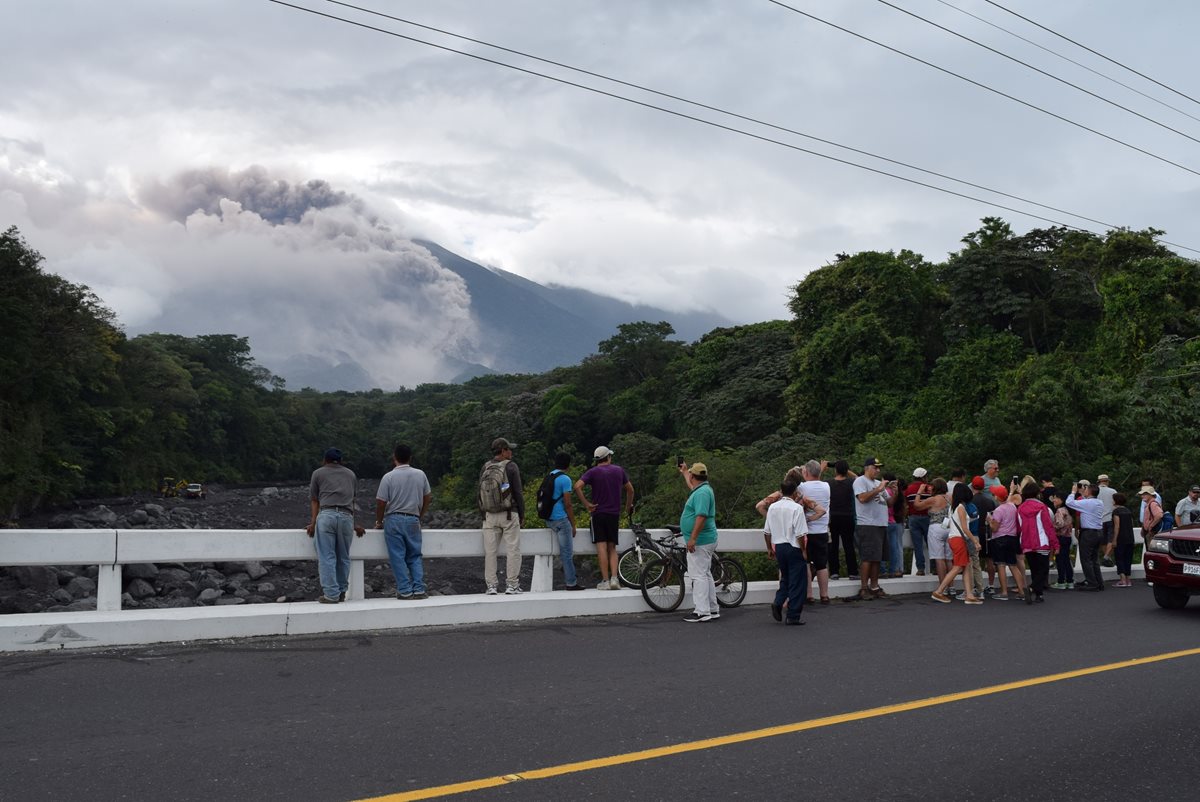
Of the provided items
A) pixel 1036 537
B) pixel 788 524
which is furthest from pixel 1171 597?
pixel 788 524

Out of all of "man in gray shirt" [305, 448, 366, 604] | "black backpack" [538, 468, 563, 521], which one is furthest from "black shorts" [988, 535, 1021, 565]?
"man in gray shirt" [305, 448, 366, 604]

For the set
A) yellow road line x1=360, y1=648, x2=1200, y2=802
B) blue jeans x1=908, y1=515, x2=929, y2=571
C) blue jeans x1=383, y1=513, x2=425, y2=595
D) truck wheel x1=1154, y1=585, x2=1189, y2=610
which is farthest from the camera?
blue jeans x1=908, y1=515, x2=929, y2=571

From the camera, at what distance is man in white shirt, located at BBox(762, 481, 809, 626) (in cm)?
1120

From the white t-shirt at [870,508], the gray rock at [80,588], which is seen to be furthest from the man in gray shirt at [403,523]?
the gray rock at [80,588]

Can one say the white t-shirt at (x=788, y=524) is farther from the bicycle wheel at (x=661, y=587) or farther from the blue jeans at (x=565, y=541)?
the blue jeans at (x=565, y=541)

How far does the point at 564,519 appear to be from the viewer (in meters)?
12.4

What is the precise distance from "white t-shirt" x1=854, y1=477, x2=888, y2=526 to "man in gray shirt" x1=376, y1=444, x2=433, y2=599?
6516 millimetres

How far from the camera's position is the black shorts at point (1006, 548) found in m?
14.7

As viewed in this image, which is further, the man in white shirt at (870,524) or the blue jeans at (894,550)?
the blue jeans at (894,550)

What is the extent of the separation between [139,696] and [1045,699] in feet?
22.0

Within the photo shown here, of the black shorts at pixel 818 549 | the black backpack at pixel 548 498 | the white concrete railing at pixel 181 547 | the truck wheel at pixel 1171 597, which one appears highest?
the black backpack at pixel 548 498

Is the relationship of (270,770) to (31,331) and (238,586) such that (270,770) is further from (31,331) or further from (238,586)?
(31,331)

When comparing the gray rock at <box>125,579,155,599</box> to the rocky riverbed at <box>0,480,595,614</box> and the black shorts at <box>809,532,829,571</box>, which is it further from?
the black shorts at <box>809,532,829,571</box>

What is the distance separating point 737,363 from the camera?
65812mm
